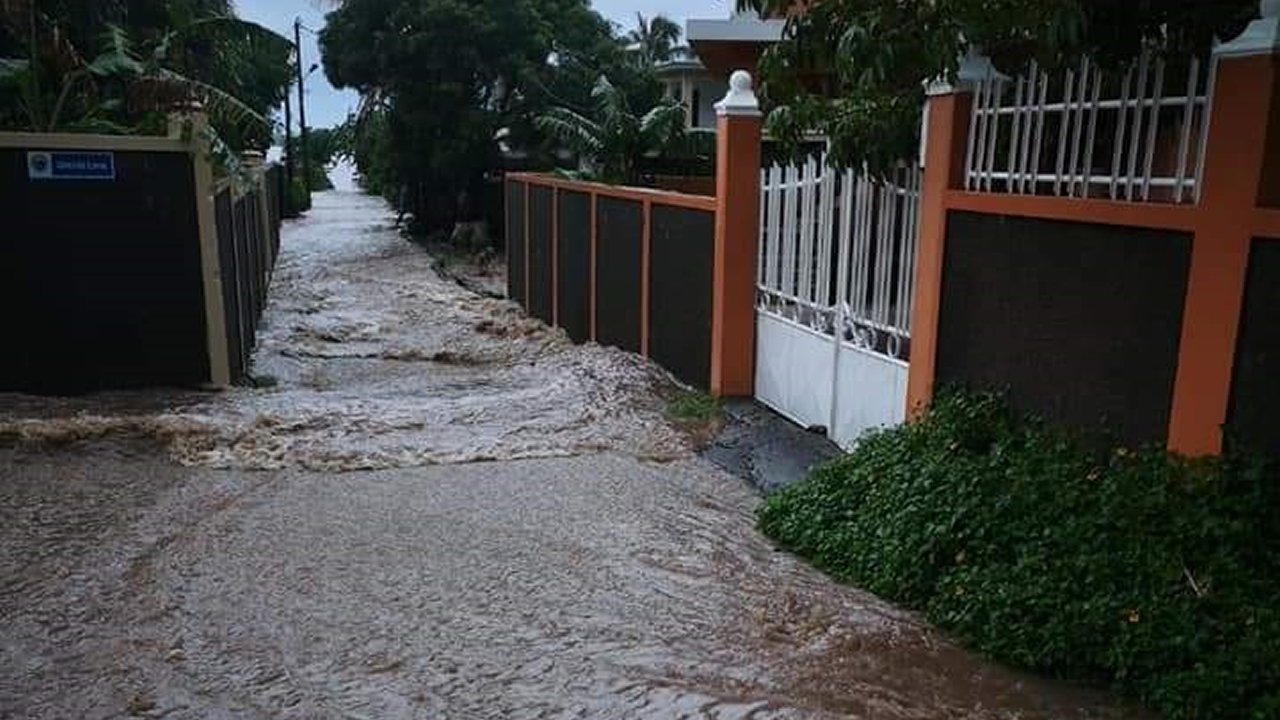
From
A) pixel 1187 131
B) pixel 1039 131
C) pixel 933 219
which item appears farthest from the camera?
pixel 933 219

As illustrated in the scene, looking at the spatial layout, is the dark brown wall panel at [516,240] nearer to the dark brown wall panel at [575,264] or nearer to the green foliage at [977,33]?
the dark brown wall panel at [575,264]

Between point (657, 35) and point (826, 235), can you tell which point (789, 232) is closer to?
point (826, 235)

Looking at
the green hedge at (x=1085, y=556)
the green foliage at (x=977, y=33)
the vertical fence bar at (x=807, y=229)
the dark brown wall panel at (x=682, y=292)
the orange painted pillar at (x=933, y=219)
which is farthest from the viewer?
the dark brown wall panel at (x=682, y=292)

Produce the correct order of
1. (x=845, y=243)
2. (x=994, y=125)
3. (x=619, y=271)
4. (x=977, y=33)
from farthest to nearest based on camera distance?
(x=619, y=271), (x=845, y=243), (x=994, y=125), (x=977, y=33)

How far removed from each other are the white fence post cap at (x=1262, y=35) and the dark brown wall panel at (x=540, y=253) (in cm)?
1104

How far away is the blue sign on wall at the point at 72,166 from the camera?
27.7 ft

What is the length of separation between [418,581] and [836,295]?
374cm

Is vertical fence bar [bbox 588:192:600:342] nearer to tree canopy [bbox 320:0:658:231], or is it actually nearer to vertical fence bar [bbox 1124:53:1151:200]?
vertical fence bar [bbox 1124:53:1151:200]

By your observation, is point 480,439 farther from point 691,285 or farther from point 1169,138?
point 1169,138

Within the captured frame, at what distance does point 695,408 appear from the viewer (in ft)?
27.7

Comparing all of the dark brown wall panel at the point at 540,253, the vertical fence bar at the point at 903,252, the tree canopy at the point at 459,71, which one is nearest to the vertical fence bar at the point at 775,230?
the vertical fence bar at the point at 903,252

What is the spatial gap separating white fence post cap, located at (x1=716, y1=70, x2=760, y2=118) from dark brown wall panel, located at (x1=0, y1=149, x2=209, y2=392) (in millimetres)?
4531

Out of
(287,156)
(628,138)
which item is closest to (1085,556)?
(628,138)

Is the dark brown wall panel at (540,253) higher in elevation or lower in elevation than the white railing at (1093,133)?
lower
